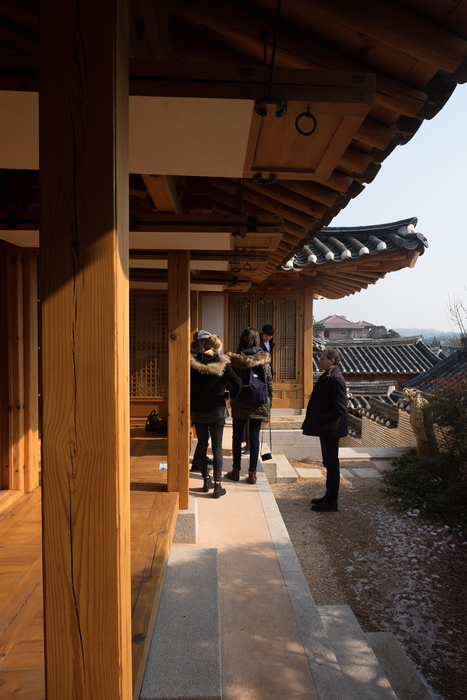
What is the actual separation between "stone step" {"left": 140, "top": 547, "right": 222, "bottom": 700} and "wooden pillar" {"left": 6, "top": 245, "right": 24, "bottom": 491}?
189 cm

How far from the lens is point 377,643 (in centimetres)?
360

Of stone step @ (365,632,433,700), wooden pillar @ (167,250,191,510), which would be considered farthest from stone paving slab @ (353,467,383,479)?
wooden pillar @ (167,250,191,510)

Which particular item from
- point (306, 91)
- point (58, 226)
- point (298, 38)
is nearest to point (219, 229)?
point (298, 38)

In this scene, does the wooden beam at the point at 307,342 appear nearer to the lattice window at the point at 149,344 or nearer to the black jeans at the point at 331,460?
the lattice window at the point at 149,344

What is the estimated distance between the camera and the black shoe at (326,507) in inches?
243

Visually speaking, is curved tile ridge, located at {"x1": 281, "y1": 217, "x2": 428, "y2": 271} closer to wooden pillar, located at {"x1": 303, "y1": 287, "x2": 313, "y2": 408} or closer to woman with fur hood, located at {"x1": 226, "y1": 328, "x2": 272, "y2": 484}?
wooden pillar, located at {"x1": 303, "y1": 287, "x2": 313, "y2": 408}

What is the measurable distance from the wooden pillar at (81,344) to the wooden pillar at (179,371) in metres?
2.82

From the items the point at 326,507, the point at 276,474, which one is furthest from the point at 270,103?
the point at 276,474

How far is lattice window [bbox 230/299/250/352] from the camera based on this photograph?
1070 cm

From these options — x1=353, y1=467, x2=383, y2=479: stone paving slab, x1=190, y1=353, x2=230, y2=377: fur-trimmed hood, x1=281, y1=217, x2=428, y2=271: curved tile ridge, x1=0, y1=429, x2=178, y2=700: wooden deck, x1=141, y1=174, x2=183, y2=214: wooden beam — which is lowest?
x1=353, y1=467, x2=383, y2=479: stone paving slab

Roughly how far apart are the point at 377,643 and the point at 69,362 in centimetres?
359

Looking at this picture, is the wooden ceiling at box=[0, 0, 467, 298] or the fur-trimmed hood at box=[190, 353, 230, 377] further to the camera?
the fur-trimmed hood at box=[190, 353, 230, 377]

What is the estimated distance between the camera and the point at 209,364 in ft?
16.0

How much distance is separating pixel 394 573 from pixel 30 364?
4.25m
